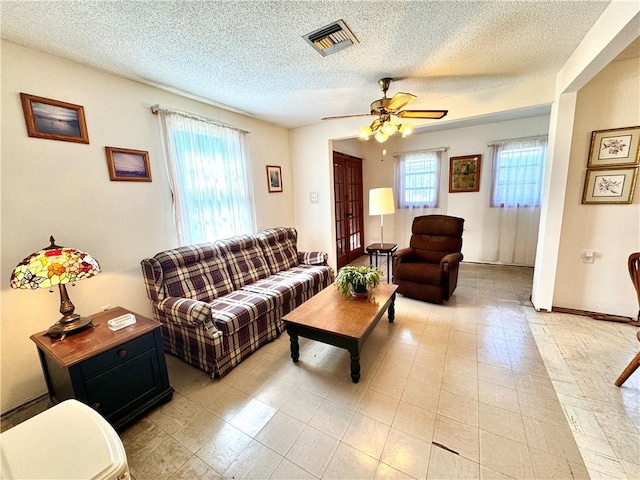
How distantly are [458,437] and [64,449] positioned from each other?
69.4 inches

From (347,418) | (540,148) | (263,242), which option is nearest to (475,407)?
(347,418)

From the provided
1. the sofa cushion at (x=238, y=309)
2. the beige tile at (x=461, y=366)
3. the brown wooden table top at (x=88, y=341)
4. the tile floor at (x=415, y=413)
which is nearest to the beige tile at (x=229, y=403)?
the tile floor at (x=415, y=413)

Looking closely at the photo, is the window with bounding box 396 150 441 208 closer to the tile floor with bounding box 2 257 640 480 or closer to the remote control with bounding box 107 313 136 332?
the tile floor with bounding box 2 257 640 480

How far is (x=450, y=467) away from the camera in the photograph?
1298mm

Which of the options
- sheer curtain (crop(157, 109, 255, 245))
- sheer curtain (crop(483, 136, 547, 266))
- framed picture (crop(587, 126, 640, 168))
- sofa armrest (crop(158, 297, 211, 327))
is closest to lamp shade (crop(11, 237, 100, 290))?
sofa armrest (crop(158, 297, 211, 327))

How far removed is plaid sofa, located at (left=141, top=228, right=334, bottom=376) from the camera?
2018mm

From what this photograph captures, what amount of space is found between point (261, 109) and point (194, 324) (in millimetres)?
2595

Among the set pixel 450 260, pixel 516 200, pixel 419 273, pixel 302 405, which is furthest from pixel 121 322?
pixel 516 200

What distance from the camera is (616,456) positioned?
1315mm

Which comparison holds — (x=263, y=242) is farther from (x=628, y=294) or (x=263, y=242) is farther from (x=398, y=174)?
(x=628, y=294)

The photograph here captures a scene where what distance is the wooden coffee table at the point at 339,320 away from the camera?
1844 millimetres

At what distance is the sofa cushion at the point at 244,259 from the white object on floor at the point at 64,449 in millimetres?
1942

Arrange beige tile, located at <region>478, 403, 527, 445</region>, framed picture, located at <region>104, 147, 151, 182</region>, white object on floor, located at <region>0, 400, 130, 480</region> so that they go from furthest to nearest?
framed picture, located at <region>104, 147, 151, 182</region>, beige tile, located at <region>478, 403, 527, 445</region>, white object on floor, located at <region>0, 400, 130, 480</region>

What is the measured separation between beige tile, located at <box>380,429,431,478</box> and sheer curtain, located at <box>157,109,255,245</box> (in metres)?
2.50
